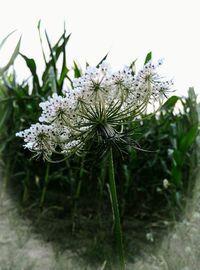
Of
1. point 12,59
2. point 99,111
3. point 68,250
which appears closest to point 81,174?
point 68,250

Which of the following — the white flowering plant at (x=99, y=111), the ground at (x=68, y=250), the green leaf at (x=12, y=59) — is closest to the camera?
the white flowering plant at (x=99, y=111)

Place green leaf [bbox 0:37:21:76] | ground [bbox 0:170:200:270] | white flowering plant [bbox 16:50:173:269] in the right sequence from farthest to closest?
green leaf [bbox 0:37:21:76]
ground [bbox 0:170:200:270]
white flowering plant [bbox 16:50:173:269]

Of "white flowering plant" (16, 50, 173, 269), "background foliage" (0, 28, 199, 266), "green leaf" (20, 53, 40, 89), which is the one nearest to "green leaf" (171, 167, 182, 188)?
"background foliage" (0, 28, 199, 266)

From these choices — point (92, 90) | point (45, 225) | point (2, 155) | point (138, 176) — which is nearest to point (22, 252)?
point (45, 225)

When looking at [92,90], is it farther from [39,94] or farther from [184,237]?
[39,94]

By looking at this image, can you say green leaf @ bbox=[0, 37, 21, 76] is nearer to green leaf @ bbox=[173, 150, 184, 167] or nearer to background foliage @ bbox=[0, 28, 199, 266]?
background foliage @ bbox=[0, 28, 199, 266]

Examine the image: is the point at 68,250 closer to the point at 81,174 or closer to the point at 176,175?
the point at 81,174

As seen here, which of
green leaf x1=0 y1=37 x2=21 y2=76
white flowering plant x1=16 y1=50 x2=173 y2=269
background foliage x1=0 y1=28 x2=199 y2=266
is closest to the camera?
white flowering plant x1=16 y1=50 x2=173 y2=269

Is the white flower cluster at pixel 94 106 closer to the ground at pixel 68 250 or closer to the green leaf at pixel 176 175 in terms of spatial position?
the ground at pixel 68 250

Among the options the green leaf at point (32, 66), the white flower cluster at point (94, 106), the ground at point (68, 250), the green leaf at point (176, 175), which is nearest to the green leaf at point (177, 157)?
the green leaf at point (176, 175)
